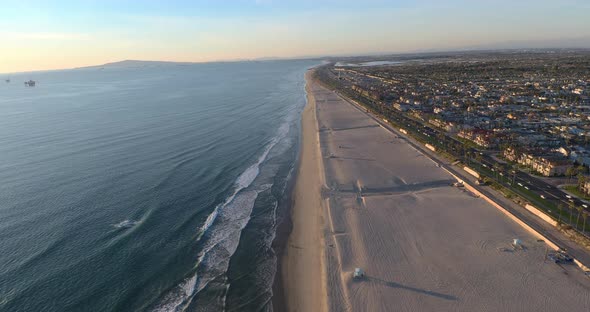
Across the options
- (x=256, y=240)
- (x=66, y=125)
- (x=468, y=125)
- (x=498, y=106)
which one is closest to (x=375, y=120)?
(x=468, y=125)

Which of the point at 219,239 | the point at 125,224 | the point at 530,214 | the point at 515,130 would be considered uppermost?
the point at 515,130

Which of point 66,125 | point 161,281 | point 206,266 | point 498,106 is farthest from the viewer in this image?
point 498,106

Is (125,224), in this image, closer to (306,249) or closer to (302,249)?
(302,249)

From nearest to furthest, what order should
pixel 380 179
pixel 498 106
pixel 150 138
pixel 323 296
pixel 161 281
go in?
pixel 323 296 < pixel 161 281 < pixel 380 179 < pixel 150 138 < pixel 498 106

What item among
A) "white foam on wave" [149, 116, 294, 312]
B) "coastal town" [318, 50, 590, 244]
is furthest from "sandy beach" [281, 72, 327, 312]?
"coastal town" [318, 50, 590, 244]

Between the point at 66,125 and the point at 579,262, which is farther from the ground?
the point at 66,125

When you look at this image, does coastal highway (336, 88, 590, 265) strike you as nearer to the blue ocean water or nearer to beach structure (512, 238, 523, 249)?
beach structure (512, 238, 523, 249)

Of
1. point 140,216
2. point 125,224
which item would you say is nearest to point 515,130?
point 140,216

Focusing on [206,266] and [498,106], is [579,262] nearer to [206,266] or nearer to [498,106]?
[206,266]
